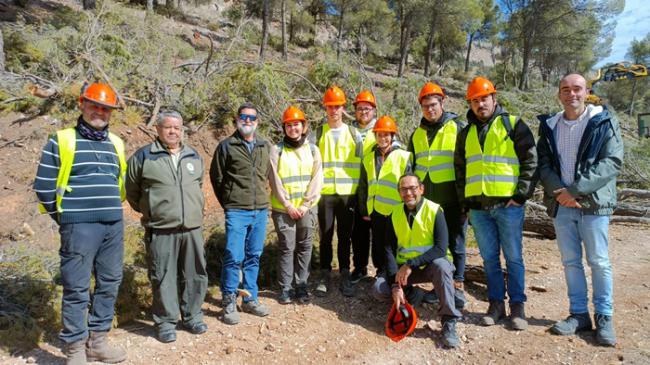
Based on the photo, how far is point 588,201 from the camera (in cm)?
334

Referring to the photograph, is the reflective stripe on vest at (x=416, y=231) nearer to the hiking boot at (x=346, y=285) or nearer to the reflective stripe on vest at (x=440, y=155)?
the reflective stripe on vest at (x=440, y=155)

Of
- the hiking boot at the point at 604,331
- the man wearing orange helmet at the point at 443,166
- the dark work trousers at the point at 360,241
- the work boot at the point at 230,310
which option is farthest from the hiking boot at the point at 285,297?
the hiking boot at the point at 604,331

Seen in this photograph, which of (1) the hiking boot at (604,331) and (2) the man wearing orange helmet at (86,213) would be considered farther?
(1) the hiking boot at (604,331)

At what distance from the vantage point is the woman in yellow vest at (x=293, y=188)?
404 centimetres

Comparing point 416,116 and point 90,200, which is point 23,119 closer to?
point 90,200

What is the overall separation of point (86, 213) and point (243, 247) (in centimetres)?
137

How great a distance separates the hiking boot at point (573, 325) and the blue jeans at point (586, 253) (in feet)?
0.18

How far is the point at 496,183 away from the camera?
3.57 metres

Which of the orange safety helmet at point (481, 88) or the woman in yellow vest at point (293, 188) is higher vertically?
the orange safety helmet at point (481, 88)

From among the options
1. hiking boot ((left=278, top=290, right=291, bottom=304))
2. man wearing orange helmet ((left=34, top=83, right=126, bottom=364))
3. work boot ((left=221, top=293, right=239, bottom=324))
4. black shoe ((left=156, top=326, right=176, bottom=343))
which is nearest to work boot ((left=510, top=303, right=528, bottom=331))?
hiking boot ((left=278, top=290, right=291, bottom=304))

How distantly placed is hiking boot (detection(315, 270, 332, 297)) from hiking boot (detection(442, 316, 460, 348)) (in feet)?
4.54

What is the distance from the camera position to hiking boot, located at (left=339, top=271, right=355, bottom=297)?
4.37 m

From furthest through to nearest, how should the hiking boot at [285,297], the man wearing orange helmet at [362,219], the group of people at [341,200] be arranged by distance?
the man wearing orange helmet at [362,219] < the hiking boot at [285,297] < the group of people at [341,200]

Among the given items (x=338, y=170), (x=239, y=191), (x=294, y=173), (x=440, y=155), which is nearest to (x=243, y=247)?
(x=239, y=191)
